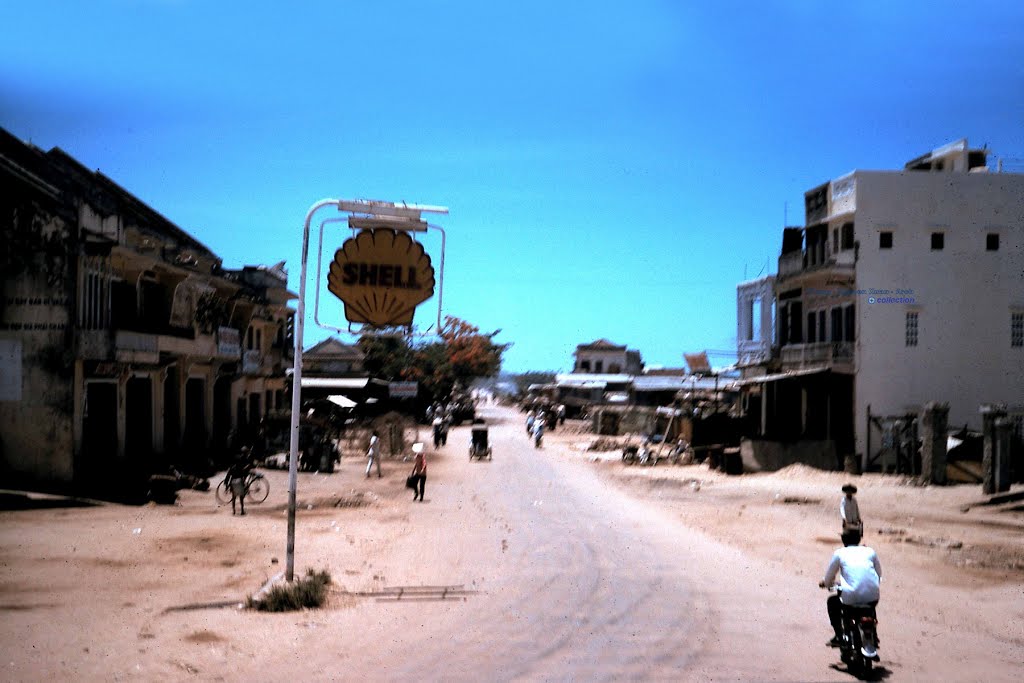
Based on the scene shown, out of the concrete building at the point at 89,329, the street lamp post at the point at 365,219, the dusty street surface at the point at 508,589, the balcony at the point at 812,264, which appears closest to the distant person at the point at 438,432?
the concrete building at the point at 89,329

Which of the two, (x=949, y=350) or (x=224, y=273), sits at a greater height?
(x=224, y=273)

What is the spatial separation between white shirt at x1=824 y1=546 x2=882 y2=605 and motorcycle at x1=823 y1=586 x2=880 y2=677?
87mm

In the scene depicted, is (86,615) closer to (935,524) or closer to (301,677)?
(301,677)

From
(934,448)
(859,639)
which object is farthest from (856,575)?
(934,448)

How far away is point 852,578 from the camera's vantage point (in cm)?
801

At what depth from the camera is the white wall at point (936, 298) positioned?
99.5ft

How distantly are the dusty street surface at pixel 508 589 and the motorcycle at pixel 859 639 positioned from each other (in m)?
0.16

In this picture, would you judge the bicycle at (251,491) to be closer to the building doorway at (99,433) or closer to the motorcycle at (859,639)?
the building doorway at (99,433)

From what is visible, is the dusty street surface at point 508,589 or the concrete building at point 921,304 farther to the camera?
the concrete building at point 921,304

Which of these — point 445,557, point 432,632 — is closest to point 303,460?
point 445,557

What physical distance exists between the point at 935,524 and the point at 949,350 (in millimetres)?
13625

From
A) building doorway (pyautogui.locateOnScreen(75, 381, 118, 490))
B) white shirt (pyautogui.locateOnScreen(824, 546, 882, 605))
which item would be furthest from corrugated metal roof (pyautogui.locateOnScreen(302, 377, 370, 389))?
white shirt (pyautogui.locateOnScreen(824, 546, 882, 605))

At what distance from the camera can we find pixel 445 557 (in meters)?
14.2

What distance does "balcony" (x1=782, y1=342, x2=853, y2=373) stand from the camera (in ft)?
100
